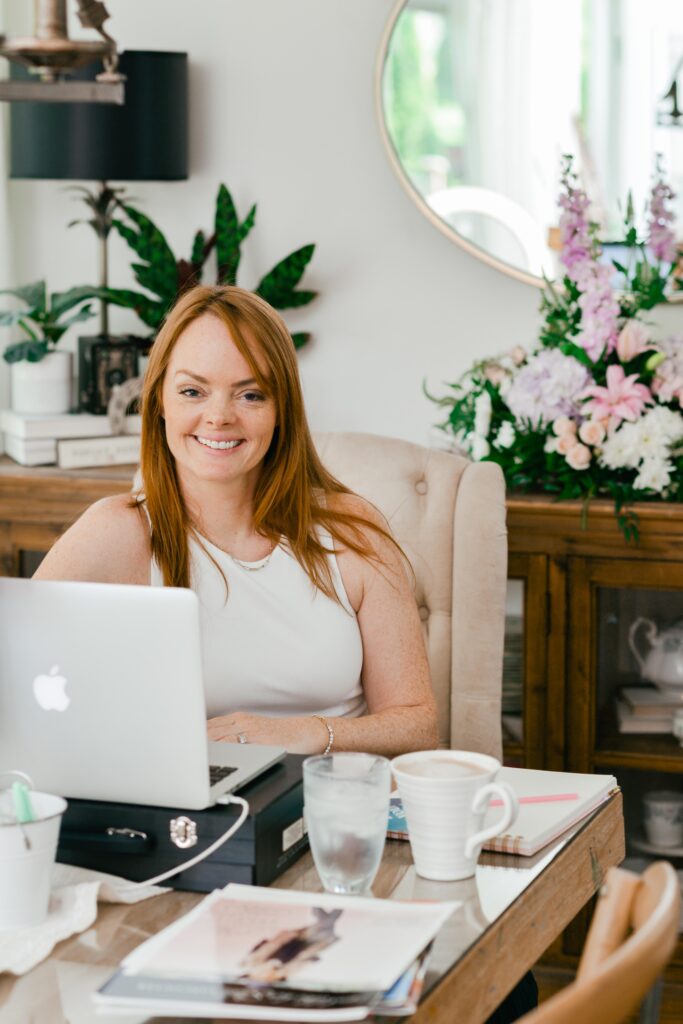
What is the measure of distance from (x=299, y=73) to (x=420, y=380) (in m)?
0.71

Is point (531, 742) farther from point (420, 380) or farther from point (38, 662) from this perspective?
point (38, 662)

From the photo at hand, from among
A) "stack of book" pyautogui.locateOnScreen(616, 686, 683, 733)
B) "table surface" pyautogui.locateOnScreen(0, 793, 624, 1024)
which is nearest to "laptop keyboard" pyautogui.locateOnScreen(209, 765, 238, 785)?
"table surface" pyautogui.locateOnScreen(0, 793, 624, 1024)

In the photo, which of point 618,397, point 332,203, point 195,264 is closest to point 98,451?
point 195,264

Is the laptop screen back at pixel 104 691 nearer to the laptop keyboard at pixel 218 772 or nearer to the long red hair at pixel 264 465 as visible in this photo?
the laptop keyboard at pixel 218 772

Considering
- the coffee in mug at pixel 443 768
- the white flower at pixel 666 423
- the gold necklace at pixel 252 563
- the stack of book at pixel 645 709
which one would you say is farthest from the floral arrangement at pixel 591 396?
the coffee in mug at pixel 443 768

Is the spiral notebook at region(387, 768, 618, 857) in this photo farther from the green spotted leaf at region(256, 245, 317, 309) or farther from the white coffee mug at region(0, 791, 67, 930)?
the green spotted leaf at region(256, 245, 317, 309)

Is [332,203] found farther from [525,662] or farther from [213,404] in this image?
[213,404]

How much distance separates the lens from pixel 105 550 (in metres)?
1.90

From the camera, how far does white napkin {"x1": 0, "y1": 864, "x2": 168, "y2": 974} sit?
1180 mm

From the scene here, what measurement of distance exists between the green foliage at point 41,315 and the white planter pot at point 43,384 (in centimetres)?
2

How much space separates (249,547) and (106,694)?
0.67m

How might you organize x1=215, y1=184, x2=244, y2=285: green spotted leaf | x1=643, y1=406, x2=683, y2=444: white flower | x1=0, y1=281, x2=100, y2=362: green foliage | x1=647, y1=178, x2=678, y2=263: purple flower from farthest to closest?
x1=215, y1=184, x2=244, y2=285: green spotted leaf → x1=0, y1=281, x2=100, y2=362: green foliage → x1=647, y1=178, x2=678, y2=263: purple flower → x1=643, y1=406, x2=683, y2=444: white flower

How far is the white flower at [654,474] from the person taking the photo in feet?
8.22

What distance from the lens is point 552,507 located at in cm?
257
